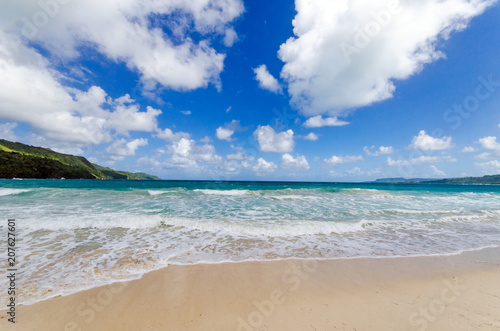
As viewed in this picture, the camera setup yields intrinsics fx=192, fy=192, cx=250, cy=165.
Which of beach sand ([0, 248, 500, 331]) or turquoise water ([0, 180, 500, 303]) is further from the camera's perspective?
turquoise water ([0, 180, 500, 303])

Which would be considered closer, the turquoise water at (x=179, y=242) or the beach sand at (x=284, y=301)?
the beach sand at (x=284, y=301)

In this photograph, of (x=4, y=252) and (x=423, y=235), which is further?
(x=423, y=235)

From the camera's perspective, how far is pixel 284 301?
137 inches

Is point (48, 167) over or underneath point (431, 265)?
over

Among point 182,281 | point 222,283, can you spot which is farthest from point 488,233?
point 182,281

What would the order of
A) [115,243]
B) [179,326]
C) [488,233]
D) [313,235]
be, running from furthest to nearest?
1. [488,233]
2. [313,235]
3. [115,243]
4. [179,326]

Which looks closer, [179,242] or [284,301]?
[284,301]

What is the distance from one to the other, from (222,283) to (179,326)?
1.37 metres

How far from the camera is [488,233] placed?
347 inches

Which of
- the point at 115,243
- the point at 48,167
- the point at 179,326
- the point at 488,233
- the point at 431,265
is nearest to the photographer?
the point at 179,326

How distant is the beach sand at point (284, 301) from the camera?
2.96 metres

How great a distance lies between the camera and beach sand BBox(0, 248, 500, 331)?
2.96m

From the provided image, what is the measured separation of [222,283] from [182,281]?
0.90 meters

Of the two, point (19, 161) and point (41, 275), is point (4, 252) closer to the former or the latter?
point (41, 275)
